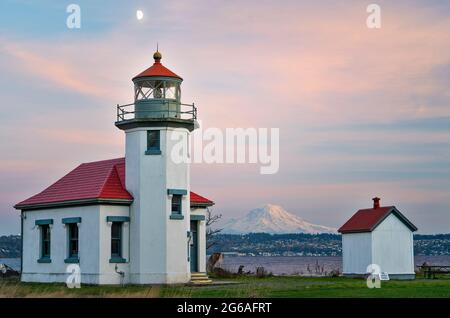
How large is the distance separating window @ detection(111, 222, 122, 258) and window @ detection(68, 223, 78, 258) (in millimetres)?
2003

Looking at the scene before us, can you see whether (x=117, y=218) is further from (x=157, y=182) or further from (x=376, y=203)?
(x=376, y=203)

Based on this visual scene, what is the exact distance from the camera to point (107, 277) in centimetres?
3947

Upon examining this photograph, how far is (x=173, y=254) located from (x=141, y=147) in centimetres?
503

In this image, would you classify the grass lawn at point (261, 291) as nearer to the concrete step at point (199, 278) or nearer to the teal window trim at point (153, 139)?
the concrete step at point (199, 278)

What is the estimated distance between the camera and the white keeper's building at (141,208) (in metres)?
39.7

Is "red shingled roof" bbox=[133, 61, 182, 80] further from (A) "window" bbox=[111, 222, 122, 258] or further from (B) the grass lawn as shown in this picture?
(B) the grass lawn

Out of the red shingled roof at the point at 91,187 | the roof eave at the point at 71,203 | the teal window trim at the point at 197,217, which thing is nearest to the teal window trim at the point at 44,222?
the roof eave at the point at 71,203

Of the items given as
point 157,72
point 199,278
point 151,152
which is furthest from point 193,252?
point 157,72

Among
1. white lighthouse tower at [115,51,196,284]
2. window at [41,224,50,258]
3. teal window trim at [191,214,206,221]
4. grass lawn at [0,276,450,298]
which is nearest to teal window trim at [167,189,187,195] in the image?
white lighthouse tower at [115,51,196,284]

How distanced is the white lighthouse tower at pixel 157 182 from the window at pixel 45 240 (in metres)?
5.04

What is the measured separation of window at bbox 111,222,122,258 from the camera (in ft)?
132

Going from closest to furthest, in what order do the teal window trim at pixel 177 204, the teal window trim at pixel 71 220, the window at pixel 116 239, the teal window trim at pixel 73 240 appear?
the window at pixel 116 239, the teal window trim at pixel 177 204, the teal window trim at pixel 71 220, the teal window trim at pixel 73 240
